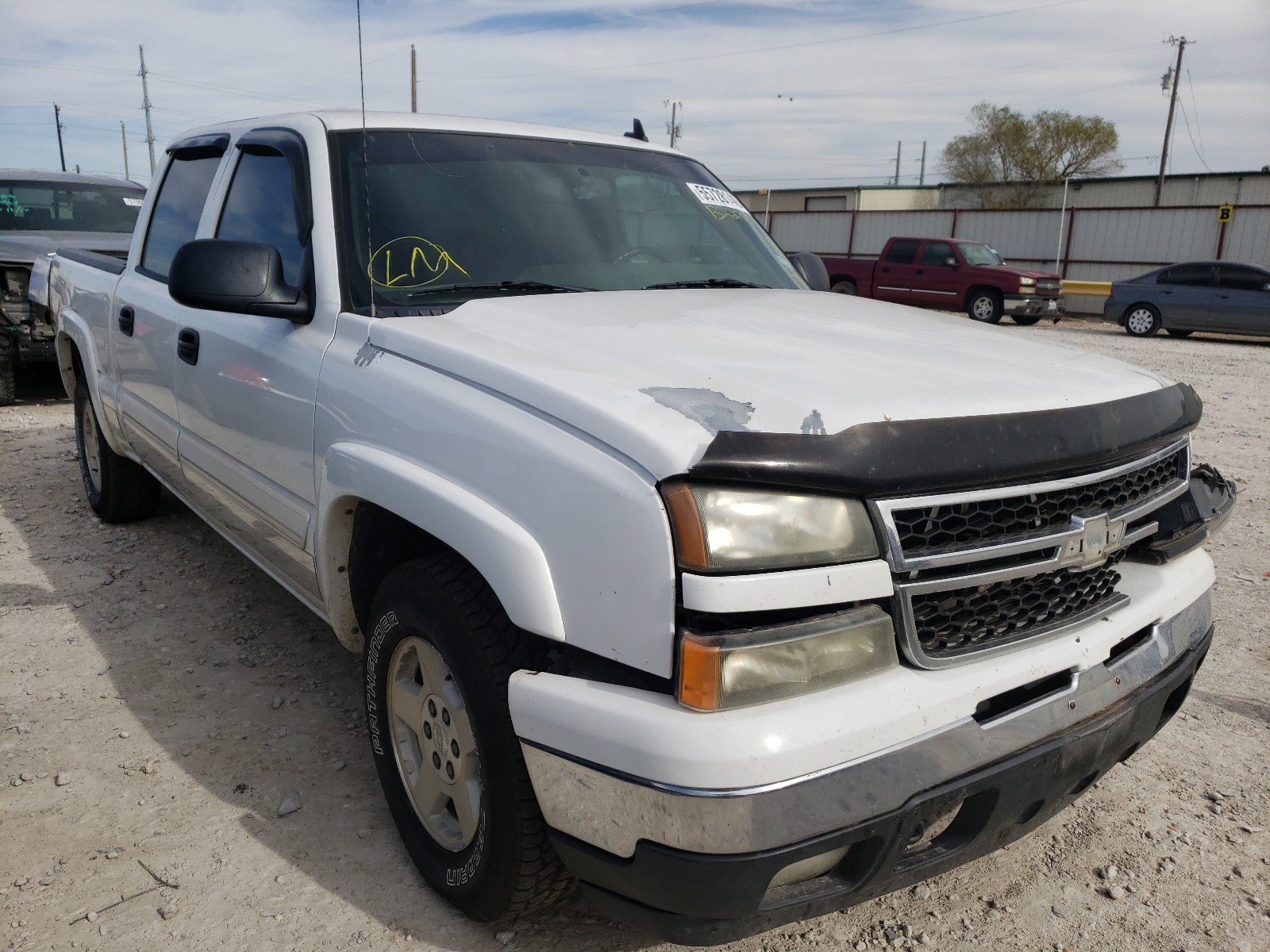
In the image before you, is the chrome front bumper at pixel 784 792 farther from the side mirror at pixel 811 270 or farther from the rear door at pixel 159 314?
the rear door at pixel 159 314

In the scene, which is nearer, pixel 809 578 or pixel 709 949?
pixel 809 578

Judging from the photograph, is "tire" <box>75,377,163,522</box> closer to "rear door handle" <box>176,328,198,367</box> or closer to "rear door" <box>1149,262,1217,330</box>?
"rear door handle" <box>176,328,198,367</box>

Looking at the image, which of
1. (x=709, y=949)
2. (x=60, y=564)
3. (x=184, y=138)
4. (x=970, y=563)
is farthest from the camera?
(x=60, y=564)

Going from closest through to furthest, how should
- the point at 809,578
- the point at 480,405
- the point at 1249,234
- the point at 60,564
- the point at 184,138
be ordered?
the point at 809,578
the point at 480,405
the point at 184,138
the point at 60,564
the point at 1249,234

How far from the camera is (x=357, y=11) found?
7.54 feet

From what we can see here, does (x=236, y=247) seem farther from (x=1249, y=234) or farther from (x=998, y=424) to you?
(x=1249, y=234)

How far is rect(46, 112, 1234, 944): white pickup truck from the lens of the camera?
1.62 metres

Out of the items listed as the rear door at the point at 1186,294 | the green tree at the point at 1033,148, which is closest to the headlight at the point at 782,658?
the rear door at the point at 1186,294

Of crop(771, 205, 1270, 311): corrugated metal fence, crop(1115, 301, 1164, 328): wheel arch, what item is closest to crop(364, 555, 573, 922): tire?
crop(1115, 301, 1164, 328): wheel arch

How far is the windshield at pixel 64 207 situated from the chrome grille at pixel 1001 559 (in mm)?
9324

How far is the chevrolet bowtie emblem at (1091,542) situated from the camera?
6.22ft

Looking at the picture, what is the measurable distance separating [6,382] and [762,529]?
825cm

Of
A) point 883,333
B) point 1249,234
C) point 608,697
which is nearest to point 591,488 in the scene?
point 608,697

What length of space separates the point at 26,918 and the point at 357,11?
7.24 feet
